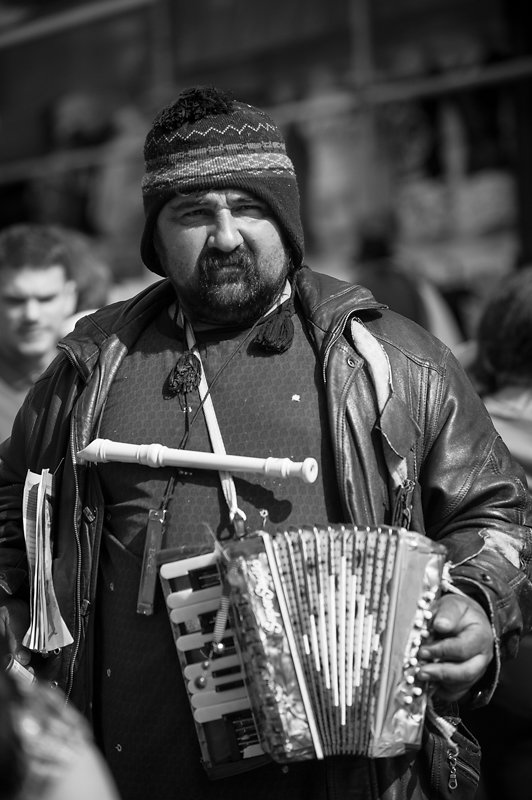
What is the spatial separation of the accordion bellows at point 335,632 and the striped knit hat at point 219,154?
0.78 metres

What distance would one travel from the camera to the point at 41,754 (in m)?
1.58

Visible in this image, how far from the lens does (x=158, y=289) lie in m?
2.91

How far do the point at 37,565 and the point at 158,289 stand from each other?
28.4 inches

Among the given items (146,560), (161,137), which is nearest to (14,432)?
(146,560)

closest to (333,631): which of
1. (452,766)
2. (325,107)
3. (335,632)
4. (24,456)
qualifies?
(335,632)

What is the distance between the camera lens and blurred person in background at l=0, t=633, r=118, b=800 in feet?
5.05

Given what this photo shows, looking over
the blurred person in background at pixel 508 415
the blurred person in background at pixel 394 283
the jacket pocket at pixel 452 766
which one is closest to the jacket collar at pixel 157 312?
the jacket pocket at pixel 452 766

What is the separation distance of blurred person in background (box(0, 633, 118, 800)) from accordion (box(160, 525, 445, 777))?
0.70 m

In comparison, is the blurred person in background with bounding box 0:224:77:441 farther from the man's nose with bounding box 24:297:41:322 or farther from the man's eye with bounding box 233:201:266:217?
the man's eye with bounding box 233:201:266:217

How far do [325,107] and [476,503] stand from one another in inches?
188

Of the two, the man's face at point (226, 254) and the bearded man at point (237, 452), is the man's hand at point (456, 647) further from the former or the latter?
A: the man's face at point (226, 254)

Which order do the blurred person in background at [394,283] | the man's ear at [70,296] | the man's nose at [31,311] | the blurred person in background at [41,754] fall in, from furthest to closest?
1. the blurred person in background at [394,283]
2. the man's ear at [70,296]
3. the man's nose at [31,311]
4. the blurred person in background at [41,754]

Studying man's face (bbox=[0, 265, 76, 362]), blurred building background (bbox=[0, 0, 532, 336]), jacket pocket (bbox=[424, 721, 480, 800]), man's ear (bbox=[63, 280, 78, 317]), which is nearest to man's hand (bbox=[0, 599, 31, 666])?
jacket pocket (bbox=[424, 721, 480, 800])

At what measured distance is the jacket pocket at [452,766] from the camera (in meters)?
2.56
